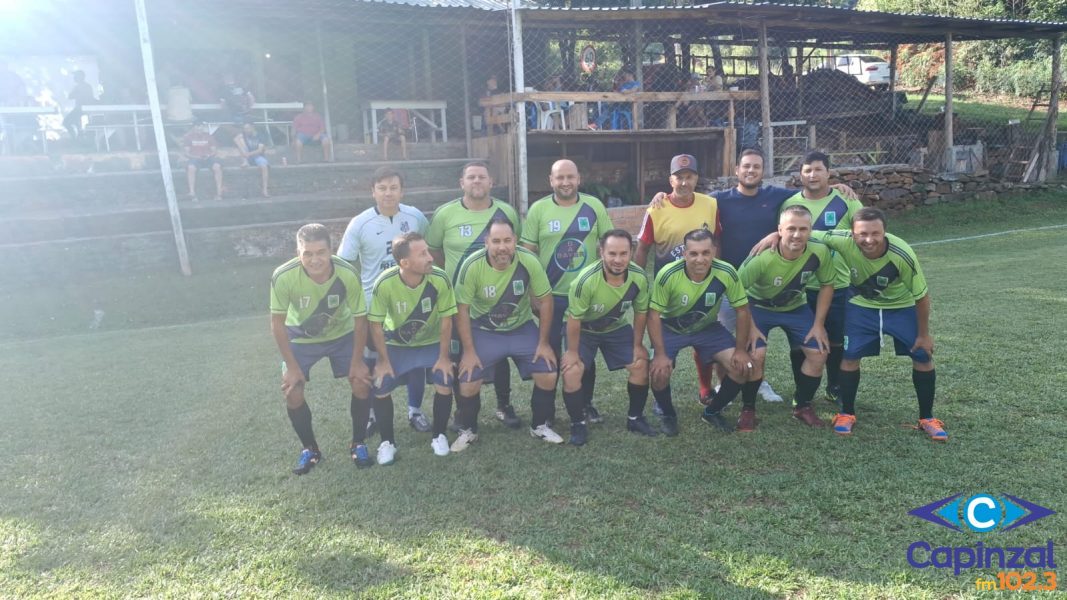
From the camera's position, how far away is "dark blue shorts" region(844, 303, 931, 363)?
→ 4.67m

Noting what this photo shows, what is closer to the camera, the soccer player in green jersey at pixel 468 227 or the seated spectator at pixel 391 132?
the soccer player in green jersey at pixel 468 227

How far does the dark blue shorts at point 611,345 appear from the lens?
4.93 m

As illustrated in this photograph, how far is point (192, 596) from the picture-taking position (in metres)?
3.13

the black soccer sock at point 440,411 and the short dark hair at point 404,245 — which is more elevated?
the short dark hair at point 404,245

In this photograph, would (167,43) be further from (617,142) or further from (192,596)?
(192,596)

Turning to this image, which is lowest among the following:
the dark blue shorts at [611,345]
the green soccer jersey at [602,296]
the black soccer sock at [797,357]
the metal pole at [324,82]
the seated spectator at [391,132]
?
the black soccer sock at [797,357]

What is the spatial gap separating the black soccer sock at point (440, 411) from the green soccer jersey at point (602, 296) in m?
0.93

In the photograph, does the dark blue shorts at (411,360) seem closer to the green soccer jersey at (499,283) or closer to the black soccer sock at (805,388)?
the green soccer jersey at (499,283)

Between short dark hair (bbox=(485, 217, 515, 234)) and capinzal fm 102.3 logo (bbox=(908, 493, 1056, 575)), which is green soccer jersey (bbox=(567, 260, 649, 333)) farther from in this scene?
capinzal fm 102.3 logo (bbox=(908, 493, 1056, 575))

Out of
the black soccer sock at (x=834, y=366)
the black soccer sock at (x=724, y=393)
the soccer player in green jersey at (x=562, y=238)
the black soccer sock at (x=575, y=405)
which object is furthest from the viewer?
the black soccer sock at (x=834, y=366)

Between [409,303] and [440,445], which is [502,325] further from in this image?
[440,445]

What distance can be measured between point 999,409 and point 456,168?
987cm

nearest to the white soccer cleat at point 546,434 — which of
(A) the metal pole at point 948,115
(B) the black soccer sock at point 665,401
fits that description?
(B) the black soccer sock at point 665,401

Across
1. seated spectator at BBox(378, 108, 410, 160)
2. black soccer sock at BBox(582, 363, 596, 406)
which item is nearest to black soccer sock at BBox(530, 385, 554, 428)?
black soccer sock at BBox(582, 363, 596, 406)
